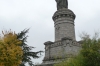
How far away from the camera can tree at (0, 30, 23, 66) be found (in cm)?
1793

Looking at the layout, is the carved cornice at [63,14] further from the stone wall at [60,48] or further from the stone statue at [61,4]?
the stone wall at [60,48]

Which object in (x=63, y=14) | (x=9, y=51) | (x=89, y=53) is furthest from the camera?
(x=63, y=14)

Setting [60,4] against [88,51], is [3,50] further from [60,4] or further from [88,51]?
[60,4]

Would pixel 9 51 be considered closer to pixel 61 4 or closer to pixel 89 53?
pixel 89 53

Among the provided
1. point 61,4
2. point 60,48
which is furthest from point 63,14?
point 60,48

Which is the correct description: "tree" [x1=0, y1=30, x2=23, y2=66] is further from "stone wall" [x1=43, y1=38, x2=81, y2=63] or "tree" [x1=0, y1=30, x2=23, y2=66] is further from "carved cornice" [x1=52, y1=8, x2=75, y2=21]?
"carved cornice" [x1=52, y1=8, x2=75, y2=21]

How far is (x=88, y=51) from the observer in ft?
50.5

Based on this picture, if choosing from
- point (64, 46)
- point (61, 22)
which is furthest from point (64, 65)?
point (61, 22)

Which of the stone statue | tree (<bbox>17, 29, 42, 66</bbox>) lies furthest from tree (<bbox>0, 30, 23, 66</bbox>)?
the stone statue

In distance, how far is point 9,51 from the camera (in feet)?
Result: 59.1

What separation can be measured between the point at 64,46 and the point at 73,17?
452cm

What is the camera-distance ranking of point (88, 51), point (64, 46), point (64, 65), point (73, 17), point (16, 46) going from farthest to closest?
point (73, 17) < point (64, 46) < point (16, 46) < point (64, 65) < point (88, 51)

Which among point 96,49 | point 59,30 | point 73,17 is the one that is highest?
point 73,17

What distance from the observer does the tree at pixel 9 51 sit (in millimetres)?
17933
